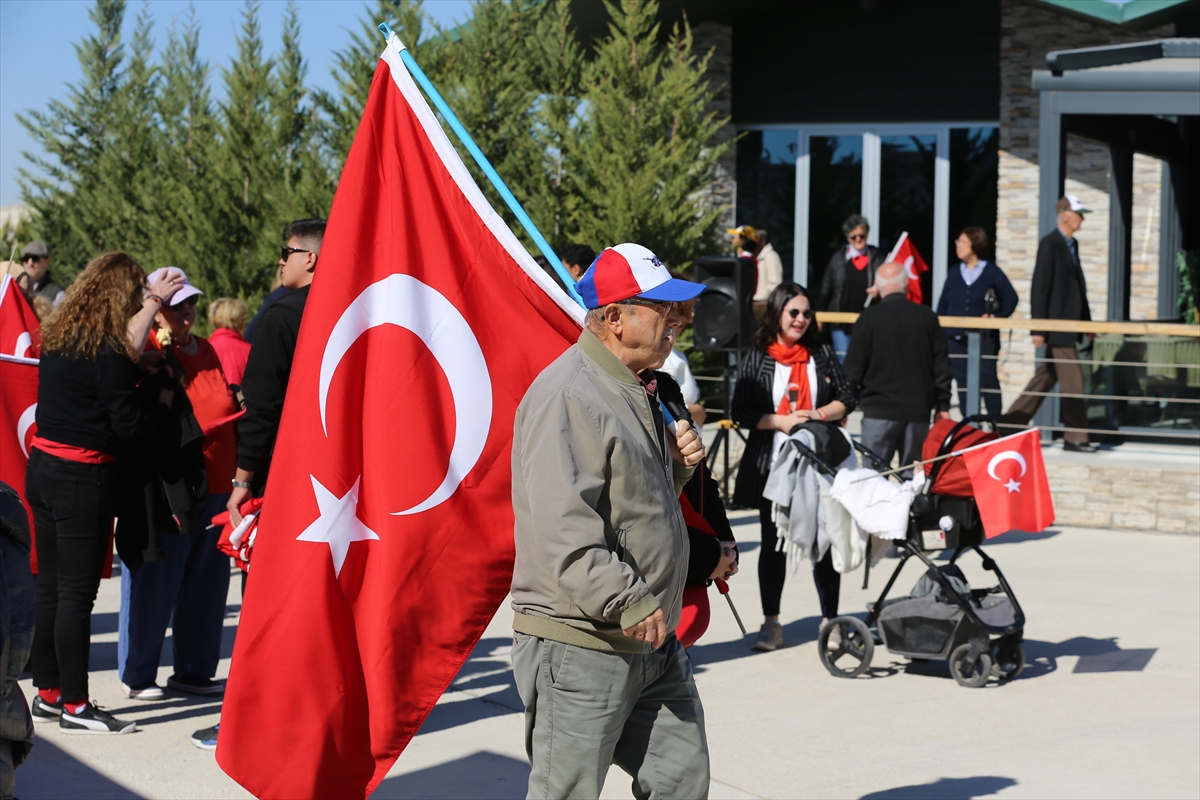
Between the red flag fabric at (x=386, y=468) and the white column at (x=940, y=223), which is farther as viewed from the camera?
the white column at (x=940, y=223)

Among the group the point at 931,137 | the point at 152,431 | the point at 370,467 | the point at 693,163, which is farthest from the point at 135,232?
the point at 370,467

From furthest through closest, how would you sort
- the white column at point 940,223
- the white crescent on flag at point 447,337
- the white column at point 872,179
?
the white column at point 872,179 → the white column at point 940,223 → the white crescent on flag at point 447,337

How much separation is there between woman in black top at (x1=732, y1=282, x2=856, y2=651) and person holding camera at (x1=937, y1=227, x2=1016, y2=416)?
5375 mm

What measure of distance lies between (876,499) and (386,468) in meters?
3.32

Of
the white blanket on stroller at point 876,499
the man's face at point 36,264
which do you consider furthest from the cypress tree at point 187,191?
the white blanket on stroller at point 876,499

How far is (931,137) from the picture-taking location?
18.7 metres

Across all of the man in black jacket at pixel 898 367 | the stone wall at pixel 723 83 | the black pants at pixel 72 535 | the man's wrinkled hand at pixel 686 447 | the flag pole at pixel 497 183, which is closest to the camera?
the man's wrinkled hand at pixel 686 447

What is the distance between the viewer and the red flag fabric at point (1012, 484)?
6.28 metres

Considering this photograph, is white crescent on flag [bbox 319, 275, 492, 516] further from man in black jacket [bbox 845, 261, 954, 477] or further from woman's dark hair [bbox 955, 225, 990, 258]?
woman's dark hair [bbox 955, 225, 990, 258]

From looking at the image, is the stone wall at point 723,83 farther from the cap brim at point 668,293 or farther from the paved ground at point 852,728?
the cap brim at point 668,293

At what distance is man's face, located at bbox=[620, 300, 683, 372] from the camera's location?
10.5 feet

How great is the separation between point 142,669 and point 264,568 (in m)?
2.59

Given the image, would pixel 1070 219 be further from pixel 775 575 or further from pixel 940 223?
pixel 940 223

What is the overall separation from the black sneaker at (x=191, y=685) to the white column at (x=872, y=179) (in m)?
14.3
